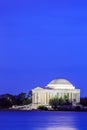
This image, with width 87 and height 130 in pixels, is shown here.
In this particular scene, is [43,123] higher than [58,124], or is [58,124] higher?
[43,123]

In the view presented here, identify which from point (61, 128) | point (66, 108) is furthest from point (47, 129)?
point (66, 108)

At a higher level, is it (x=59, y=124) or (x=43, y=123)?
(x=43, y=123)

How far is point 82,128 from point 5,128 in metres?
9.38

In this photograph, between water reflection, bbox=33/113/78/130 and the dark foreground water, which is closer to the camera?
water reflection, bbox=33/113/78/130

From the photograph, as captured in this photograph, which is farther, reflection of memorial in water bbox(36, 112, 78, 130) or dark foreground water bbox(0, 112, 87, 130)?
dark foreground water bbox(0, 112, 87, 130)

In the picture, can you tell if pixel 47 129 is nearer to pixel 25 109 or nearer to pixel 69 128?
pixel 69 128

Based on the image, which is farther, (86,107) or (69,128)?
(86,107)

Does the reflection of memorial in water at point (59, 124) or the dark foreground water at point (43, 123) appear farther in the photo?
the dark foreground water at point (43, 123)

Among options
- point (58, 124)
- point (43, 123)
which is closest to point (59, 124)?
point (58, 124)

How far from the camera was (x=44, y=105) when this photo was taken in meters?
199

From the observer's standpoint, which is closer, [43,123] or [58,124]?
[58,124]

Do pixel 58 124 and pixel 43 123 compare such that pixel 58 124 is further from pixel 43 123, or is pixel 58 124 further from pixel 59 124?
pixel 43 123

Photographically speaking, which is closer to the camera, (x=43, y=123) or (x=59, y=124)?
(x=59, y=124)

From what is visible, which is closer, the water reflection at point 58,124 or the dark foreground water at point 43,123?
the water reflection at point 58,124
